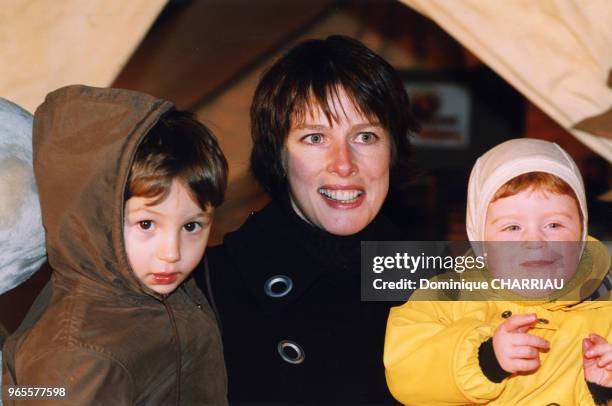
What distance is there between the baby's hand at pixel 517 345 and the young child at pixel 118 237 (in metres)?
0.41

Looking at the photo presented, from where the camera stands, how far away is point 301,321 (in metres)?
1.23

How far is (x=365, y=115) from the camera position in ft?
3.95

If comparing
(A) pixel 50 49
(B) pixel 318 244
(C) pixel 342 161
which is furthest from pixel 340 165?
(A) pixel 50 49

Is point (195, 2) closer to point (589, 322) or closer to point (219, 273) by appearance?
point (219, 273)

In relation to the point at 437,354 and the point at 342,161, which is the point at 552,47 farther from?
the point at 437,354

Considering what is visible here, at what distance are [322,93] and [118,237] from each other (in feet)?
1.12

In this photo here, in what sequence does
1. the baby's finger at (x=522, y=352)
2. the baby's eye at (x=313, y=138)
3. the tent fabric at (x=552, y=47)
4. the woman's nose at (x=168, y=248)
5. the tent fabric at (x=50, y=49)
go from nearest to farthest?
the baby's finger at (x=522, y=352), the woman's nose at (x=168, y=248), the baby's eye at (x=313, y=138), the tent fabric at (x=552, y=47), the tent fabric at (x=50, y=49)

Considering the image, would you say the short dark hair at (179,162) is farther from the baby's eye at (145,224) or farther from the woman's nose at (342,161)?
the woman's nose at (342,161)

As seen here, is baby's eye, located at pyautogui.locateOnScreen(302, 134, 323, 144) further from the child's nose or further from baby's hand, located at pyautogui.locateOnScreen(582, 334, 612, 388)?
baby's hand, located at pyautogui.locateOnScreen(582, 334, 612, 388)

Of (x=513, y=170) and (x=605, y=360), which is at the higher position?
(x=513, y=170)

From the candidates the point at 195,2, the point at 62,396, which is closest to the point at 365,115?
the point at 62,396

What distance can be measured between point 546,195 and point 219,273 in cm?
49

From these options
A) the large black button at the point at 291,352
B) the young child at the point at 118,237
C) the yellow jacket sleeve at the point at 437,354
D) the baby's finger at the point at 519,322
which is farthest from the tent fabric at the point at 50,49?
the baby's finger at the point at 519,322

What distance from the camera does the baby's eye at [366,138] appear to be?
122cm
